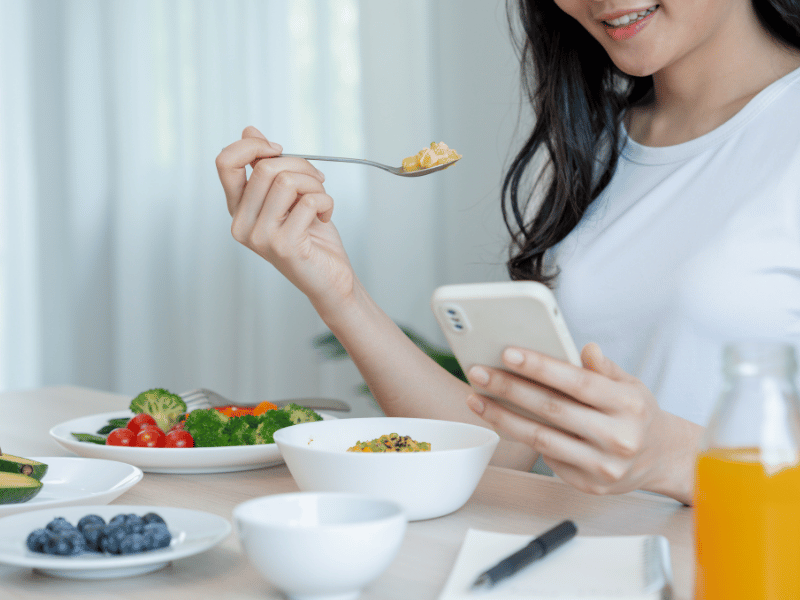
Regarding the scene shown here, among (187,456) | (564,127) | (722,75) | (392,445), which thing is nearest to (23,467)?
(187,456)

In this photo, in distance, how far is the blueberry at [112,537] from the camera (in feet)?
1.92

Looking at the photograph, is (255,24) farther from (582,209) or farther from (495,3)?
(582,209)

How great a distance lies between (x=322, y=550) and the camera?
51 cm

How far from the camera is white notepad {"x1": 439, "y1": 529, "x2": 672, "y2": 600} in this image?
1.73 feet

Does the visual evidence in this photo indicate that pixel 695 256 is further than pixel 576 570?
Yes

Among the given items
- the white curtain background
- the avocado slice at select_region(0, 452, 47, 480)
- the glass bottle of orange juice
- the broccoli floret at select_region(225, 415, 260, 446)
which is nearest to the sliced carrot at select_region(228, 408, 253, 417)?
the broccoli floret at select_region(225, 415, 260, 446)

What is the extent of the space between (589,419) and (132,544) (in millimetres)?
373

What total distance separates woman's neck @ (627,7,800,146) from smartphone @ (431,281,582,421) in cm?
76

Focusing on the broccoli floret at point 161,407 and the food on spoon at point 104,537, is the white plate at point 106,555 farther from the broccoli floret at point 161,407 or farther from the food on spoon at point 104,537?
the broccoli floret at point 161,407

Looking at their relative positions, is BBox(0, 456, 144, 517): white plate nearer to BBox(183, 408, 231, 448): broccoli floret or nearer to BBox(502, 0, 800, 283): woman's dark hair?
BBox(183, 408, 231, 448): broccoli floret

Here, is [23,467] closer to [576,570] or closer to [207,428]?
[207,428]

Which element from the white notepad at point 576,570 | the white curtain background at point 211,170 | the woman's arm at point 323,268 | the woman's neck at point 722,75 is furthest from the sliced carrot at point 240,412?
the white curtain background at point 211,170

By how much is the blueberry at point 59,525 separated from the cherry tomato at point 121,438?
15.1 inches

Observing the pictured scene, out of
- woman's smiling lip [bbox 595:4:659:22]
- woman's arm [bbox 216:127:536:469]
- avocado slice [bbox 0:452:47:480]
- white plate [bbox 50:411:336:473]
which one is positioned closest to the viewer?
avocado slice [bbox 0:452:47:480]
